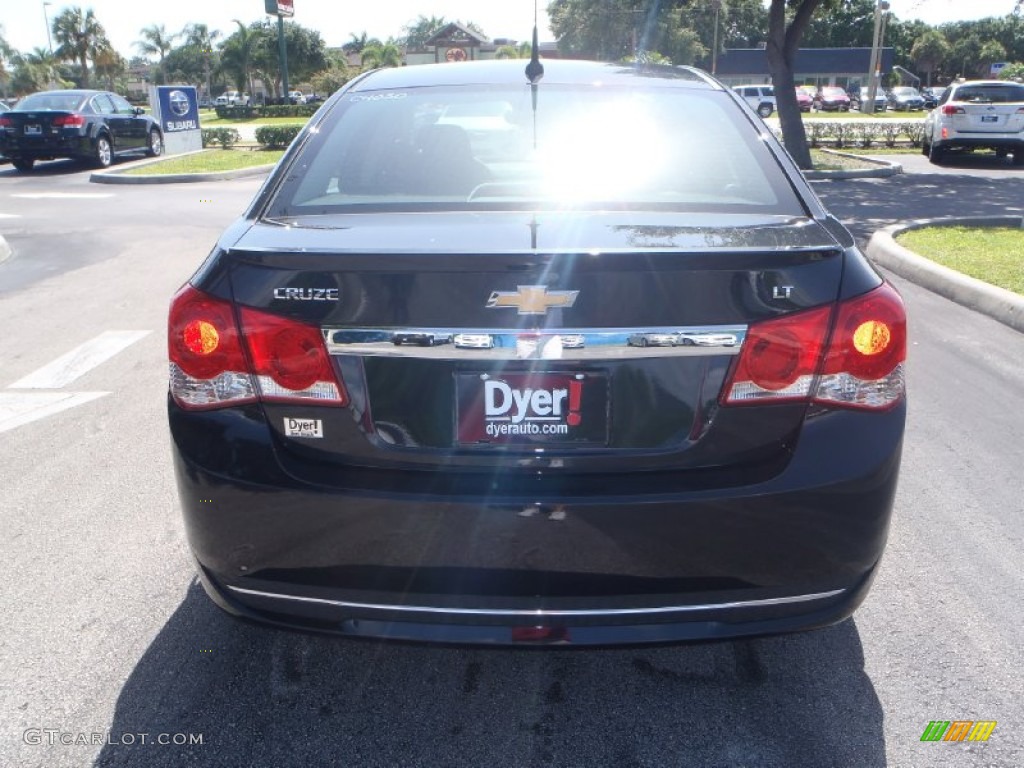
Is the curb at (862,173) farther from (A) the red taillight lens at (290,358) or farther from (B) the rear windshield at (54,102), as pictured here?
(A) the red taillight lens at (290,358)

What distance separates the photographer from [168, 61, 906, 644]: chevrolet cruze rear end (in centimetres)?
220

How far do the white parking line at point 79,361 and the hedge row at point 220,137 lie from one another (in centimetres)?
2089

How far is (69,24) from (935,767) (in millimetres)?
89494

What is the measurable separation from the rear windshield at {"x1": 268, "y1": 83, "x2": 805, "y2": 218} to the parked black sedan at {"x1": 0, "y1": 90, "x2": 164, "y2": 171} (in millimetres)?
18953

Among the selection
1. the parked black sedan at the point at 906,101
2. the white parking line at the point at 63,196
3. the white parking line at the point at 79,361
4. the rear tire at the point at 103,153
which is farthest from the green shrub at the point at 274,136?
the parked black sedan at the point at 906,101

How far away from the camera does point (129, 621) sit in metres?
3.12

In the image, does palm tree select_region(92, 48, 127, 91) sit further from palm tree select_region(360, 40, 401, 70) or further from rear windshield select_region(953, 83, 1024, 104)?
rear windshield select_region(953, 83, 1024, 104)

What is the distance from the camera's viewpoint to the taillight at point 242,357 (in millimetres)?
2252

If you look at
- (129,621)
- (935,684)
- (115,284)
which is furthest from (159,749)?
(115,284)

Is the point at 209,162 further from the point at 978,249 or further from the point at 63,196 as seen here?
the point at 978,249

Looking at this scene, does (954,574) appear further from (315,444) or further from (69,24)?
(69,24)

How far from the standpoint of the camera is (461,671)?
289 cm

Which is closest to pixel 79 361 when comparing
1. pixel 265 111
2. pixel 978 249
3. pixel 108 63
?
pixel 978 249
